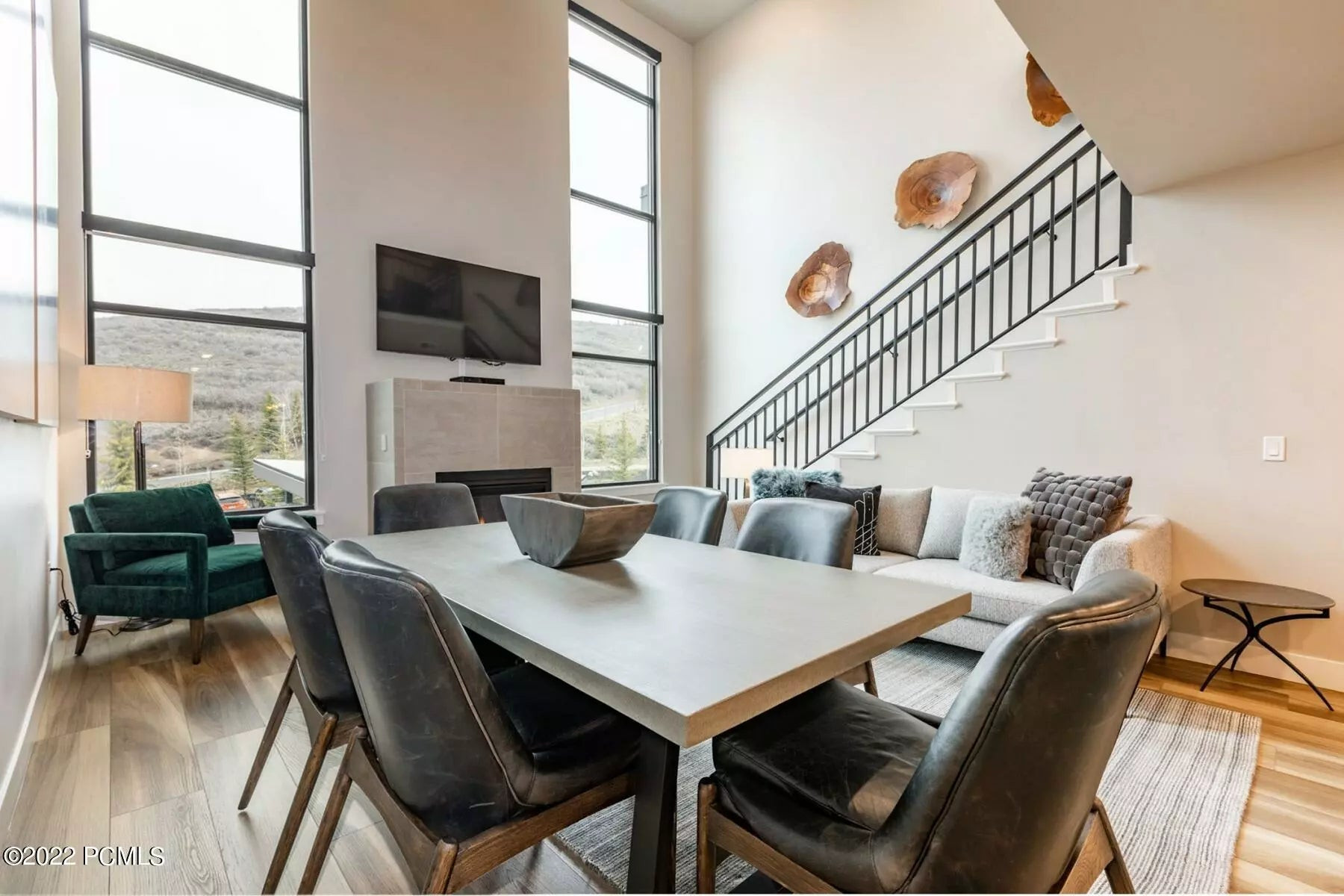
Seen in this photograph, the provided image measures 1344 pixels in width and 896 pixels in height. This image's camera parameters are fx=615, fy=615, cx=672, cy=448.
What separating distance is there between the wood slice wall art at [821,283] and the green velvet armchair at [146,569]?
4.58m

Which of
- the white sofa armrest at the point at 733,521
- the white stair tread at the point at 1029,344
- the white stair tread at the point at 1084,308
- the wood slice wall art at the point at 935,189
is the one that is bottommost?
the white sofa armrest at the point at 733,521

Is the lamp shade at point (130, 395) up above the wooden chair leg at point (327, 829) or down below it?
above

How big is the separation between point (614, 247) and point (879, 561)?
167 inches

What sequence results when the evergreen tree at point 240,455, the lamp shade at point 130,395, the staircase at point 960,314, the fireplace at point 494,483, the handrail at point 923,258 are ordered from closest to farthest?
1. the lamp shade at point 130,395
2. the staircase at point 960,314
3. the handrail at point 923,258
4. the evergreen tree at point 240,455
5. the fireplace at point 494,483

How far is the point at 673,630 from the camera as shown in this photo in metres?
1.14

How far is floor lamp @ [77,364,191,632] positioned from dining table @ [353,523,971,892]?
8.03 feet

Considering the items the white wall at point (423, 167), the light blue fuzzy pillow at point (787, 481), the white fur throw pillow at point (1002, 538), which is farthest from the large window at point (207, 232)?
the white fur throw pillow at point (1002, 538)

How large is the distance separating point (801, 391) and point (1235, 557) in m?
3.35

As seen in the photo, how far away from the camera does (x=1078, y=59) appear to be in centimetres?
204

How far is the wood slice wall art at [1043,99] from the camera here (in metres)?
4.10

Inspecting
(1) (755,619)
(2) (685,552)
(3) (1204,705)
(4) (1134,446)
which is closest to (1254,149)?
(4) (1134,446)

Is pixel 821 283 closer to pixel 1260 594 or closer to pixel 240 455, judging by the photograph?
pixel 1260 594

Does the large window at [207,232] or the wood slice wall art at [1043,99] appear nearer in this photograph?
the large window at [207,232]

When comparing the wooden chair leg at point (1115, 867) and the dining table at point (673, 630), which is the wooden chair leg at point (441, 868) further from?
the wooden chair leg at point (1115, 867)
